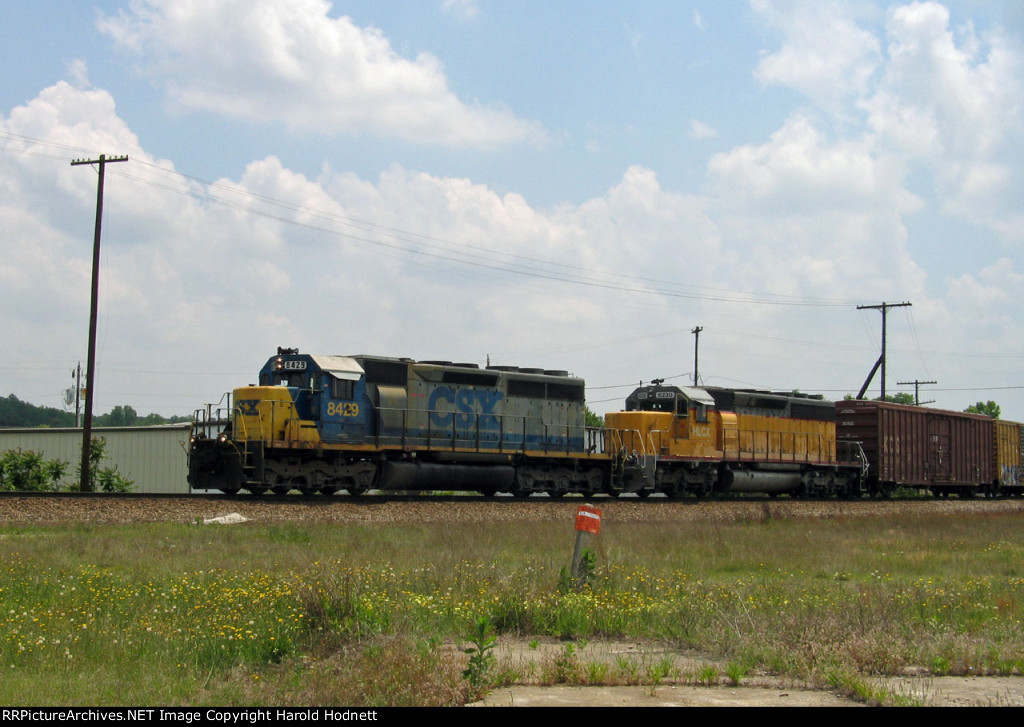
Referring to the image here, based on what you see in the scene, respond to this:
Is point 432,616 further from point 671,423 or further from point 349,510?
point 671,423

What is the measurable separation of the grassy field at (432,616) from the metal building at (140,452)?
80.8ft

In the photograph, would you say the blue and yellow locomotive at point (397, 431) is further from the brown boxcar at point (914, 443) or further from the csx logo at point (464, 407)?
the brown boxcar at point (914, 443)

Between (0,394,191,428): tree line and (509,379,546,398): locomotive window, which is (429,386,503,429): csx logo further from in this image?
(0,394,191,428): tree line

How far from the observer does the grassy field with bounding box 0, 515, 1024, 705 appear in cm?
658

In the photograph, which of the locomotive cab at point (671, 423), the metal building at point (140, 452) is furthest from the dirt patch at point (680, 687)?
the metal building at point (140, 452)

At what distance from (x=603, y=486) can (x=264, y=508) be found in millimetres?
12150

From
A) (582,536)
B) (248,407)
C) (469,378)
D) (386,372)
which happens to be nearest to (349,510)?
(248,407)

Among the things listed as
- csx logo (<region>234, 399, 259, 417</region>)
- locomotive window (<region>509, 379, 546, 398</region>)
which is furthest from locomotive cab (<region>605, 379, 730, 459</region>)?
csx logo (<region>234, 399, 259, 417</region>)

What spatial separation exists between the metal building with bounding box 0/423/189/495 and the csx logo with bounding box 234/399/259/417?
1620 cm

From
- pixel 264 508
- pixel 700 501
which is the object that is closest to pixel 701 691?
pixel 264 508

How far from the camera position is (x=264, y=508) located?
752 inches

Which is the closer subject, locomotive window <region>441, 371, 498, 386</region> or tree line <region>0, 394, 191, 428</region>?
locomotive window <region>441, 371, 498, 386</region>
